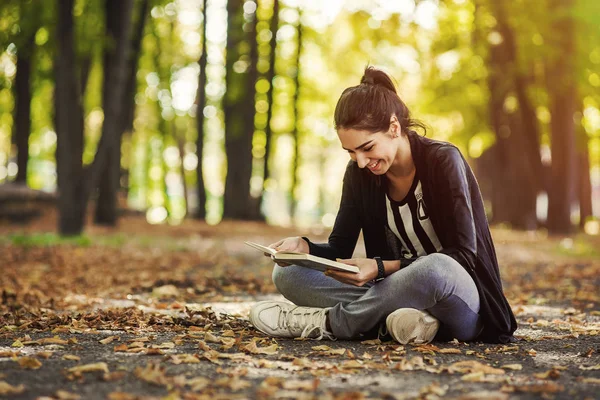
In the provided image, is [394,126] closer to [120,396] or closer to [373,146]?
[373,146]

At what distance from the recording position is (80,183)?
13.5m

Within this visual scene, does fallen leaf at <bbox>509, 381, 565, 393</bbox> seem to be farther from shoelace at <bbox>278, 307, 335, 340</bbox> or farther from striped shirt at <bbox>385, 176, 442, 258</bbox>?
shoelace at <bbox>278, 307, 335, 340</bbox>

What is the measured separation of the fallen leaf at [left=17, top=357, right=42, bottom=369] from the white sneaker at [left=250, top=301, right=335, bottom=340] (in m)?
1.52

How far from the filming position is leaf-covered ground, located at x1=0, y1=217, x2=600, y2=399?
3525 mm

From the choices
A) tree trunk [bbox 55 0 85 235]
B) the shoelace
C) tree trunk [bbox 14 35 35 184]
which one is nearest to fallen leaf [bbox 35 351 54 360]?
the shoelace

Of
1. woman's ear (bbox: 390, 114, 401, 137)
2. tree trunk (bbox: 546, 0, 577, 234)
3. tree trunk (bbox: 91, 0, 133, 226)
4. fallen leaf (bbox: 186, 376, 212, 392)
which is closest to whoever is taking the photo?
fallen leaf (bbox: 186, 376, 212, 392)

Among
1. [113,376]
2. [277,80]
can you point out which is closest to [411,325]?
[113,376]

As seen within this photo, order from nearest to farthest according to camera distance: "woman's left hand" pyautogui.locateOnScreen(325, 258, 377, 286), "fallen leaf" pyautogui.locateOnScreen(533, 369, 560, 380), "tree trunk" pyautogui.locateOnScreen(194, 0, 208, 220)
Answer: "fallen leaf" pyautogui.locateOnScreen(533, 369, 560, 380) < "woman's left hand" pyautogui.locateOnScreen(325, 258, 377, 286) < "tree trunk" pyautogui.locateOnScreen(194, 0, 208, 220)

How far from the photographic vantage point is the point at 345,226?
5.12m

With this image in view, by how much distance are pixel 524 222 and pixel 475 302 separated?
62.1 ft

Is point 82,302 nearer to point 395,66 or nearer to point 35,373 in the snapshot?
point 35,373

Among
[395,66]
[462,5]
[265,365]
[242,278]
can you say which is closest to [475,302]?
[265,365]

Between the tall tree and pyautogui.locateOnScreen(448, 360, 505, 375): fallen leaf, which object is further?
the tall tree

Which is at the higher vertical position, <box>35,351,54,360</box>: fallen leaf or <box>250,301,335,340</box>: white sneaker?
<box>250,301,335,340</box>: white sneaker
